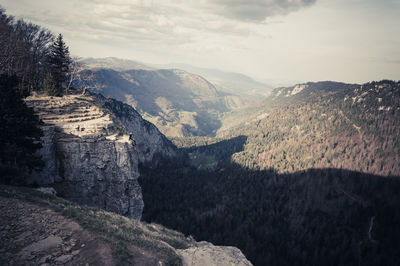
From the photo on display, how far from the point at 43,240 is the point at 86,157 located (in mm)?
22561

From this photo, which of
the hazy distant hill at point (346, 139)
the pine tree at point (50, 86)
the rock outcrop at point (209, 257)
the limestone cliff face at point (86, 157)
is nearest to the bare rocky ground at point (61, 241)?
the rock outcrop at point (209, 257)

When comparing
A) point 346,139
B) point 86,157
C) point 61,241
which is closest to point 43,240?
point 61,241

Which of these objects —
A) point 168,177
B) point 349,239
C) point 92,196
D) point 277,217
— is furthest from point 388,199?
point 92,196

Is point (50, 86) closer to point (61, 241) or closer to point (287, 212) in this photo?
point (61, 241)

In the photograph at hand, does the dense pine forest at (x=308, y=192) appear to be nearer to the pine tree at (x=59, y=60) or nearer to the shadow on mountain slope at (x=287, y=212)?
the shadow on mountain slope at (x=287, y=212)

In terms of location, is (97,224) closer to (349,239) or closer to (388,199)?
(349,239)

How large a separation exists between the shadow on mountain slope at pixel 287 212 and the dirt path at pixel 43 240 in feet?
226

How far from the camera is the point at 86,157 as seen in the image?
120ft

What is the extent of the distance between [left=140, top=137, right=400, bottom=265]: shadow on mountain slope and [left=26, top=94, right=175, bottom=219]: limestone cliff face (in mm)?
47277

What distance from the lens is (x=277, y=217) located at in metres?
102

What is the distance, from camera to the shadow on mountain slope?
79.6 metres

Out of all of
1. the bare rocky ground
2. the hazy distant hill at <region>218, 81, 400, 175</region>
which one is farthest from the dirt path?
the hazy distant hill at <region>218, 81, 400, 175</region>

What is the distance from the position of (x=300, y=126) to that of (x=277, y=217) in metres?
118

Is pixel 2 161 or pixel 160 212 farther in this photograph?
pixel 160 212
